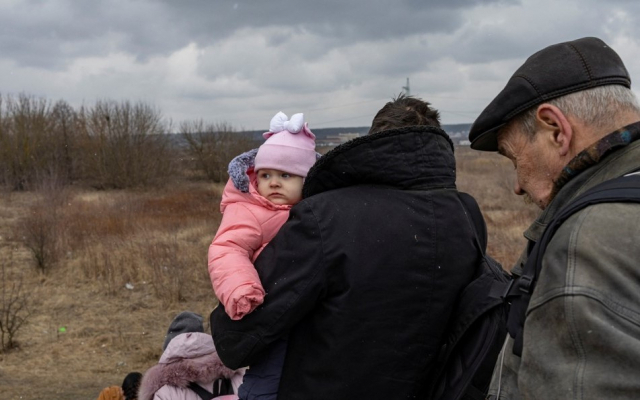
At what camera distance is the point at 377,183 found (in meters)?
1.96

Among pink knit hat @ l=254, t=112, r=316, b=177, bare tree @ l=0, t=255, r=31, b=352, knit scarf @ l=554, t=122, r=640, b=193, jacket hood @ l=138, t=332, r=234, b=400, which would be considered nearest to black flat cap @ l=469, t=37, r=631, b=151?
knit scarf @ l=554, t=122, r=640, b=193

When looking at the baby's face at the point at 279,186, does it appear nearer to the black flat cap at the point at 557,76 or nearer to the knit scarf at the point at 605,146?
the black flat cap at the point at 557,76

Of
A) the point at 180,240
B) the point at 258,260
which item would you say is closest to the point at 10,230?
the point at 180,240

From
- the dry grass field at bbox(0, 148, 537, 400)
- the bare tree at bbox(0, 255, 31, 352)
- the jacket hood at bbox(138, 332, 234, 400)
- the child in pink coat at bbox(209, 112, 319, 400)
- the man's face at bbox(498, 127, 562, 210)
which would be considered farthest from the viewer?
the bare tree at bbox(0, 255, 31, 352)

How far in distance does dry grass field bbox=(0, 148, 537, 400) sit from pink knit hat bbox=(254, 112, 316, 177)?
5.74m

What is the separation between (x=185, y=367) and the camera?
9.43 feet

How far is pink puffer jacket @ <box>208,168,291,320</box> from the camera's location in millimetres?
1909

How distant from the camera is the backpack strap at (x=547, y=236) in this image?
1.25 meters

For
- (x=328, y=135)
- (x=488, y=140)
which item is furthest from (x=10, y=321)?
(x=328, y=135)

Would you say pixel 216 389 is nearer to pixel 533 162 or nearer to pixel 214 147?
pixel 533 162

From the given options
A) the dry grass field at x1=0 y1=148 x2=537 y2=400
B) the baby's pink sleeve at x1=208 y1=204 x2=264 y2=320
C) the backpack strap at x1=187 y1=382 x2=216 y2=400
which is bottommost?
the dry grass field at x1=0 y1=148 x2=537 y2=400

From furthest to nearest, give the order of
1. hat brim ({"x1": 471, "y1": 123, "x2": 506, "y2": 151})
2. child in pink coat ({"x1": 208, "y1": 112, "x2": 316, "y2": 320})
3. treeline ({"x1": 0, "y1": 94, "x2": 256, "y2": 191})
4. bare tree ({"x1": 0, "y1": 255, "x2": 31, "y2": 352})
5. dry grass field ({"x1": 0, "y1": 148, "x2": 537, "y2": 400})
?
treeline ({"x1": 0, "y1": 94, "x2": 256, "y2": 191}) → bare tree ({"x1": 0, "y1": 255, "x2": 31, "y2": 352}) → dry grass field ({"x1": 0, "y1": 148, "x2": 537, "y2": 400}) → child in pink coat ({"x1": 208, "y1": 112, "x2": 316, "y2": 320}) → hat brim ({"x1": 471, "y1": 123, "x2": 506, "y2": 151})

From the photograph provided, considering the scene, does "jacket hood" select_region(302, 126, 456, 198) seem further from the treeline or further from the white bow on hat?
the treeline

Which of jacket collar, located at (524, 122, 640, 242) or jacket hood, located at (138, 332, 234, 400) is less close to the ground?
jacket collar, located at (524, 122, 640, 242)
